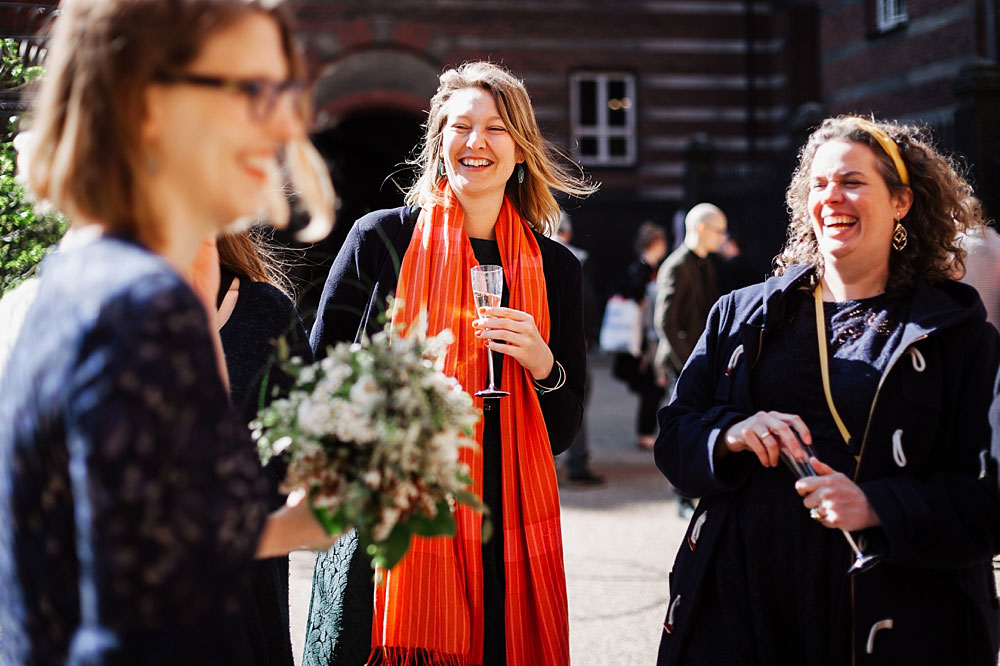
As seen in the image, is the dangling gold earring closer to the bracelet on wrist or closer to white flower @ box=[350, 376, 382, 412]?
the bracelet on wrist

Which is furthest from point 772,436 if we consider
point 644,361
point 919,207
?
point 644,361

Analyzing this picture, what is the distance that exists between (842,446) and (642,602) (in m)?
3.11

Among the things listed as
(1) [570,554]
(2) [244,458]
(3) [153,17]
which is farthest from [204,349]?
(1) [570,554]

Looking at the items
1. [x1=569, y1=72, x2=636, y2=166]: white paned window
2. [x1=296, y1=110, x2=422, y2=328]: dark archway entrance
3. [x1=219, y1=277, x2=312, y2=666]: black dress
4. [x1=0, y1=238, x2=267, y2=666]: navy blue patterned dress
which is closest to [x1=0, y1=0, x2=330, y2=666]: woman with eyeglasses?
[x1=0, y1=238, x2=267, y2=666]: navy blue patterned dress

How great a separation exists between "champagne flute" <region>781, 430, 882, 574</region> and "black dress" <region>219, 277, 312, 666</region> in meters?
1.28

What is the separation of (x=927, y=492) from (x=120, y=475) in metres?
1.90

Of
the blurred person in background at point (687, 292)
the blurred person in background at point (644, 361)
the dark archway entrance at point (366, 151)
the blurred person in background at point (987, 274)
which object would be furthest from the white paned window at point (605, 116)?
the blurred person in background at point (987, 274)

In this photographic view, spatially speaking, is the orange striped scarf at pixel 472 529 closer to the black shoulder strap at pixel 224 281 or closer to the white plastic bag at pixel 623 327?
the black shoulder strap at pixel 224 281

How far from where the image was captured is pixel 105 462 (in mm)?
1285

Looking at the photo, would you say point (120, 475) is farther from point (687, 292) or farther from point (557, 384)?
point (687, 292)

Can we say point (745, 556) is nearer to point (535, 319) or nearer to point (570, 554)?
point (535, 319)

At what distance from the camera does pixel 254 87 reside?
1.50 meters

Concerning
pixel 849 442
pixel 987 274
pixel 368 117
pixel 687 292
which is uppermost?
pixel 368 117

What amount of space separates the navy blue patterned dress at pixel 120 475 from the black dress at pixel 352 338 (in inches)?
58.1
